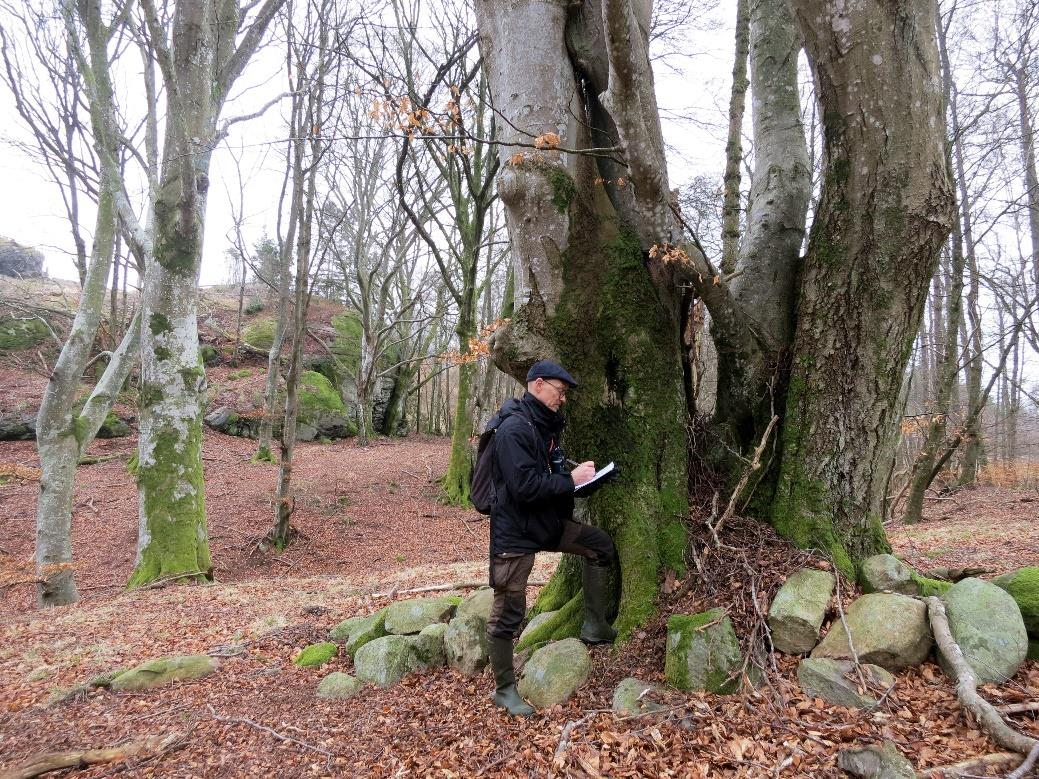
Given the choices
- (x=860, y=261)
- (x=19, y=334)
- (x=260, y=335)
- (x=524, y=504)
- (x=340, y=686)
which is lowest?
(x=340, y=686)

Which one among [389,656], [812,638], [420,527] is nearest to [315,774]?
[389,656]

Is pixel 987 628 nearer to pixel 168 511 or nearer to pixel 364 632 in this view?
pixel 364 632

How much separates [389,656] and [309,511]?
8.80 metres

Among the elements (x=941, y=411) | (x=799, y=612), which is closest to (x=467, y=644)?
(x=799, y=612)

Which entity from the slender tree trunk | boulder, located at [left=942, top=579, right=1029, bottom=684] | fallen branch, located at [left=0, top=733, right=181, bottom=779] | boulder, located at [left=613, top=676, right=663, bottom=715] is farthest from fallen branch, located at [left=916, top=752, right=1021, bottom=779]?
the slender tree trunk

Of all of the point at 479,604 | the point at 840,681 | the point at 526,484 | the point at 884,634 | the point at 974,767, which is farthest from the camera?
the point at 479,604

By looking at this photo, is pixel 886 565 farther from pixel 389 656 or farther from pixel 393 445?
pixel 393 445

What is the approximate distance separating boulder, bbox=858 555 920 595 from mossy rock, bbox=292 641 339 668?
151 inches

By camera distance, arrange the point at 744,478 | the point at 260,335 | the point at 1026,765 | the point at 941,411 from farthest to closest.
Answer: the point at 260,335 → the point at 941,411 → the point at 744,478 → the point at 1026,765

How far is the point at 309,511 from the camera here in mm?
11977

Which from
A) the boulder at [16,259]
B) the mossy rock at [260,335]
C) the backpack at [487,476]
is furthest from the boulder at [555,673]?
the boulder at [16,259]

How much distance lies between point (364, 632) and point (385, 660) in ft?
1.89

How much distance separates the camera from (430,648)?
406 cm

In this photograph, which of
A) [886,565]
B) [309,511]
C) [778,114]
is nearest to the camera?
[886,565]
